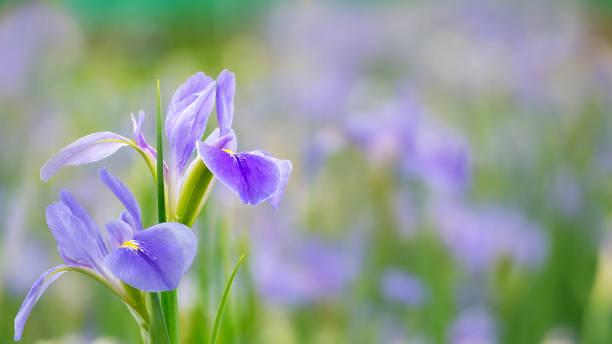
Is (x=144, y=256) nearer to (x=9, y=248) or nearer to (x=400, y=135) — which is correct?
(x=9, y=248)

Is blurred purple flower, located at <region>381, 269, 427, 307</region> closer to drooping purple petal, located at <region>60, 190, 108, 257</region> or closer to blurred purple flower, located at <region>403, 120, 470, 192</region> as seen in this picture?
blurred purple flower, located at <region>403, 120, 470, 192</region>

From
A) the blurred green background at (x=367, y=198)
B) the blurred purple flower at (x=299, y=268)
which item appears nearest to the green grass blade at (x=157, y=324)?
the blurred green background at (x=367, y=198)

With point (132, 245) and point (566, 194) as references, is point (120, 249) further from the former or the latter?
point (566, 194)

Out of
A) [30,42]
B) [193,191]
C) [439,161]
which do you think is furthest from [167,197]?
[30,42]

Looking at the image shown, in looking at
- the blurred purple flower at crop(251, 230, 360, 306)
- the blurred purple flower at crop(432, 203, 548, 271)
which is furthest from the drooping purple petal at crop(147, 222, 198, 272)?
the blurred purple flower at crop(432, 203, 548, 271)

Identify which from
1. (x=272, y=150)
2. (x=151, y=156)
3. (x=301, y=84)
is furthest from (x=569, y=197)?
(x=151, y=156)

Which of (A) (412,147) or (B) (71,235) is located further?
(A) (412,147)

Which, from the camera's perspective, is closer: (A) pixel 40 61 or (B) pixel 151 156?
(B) pixel 151 156
